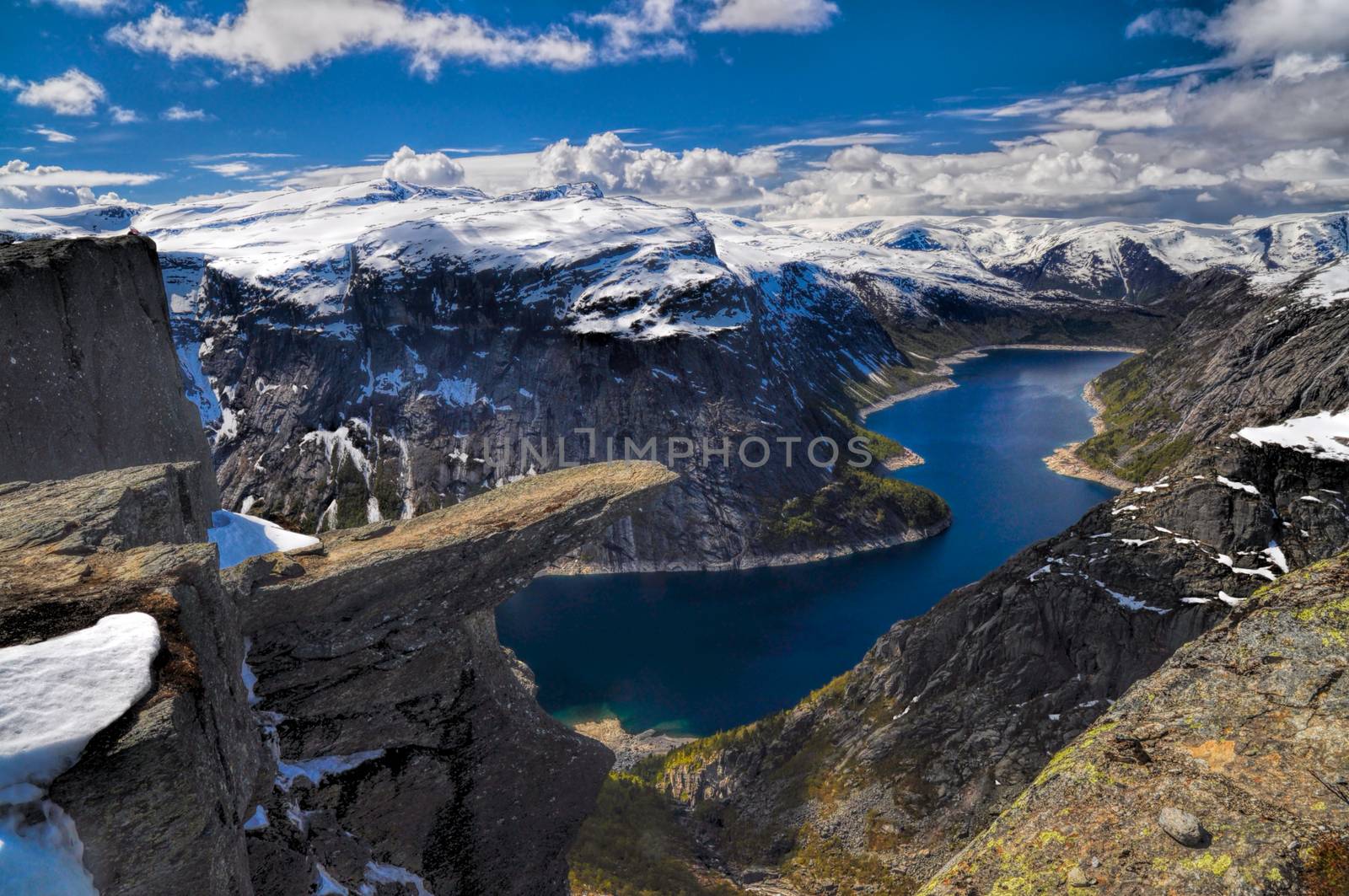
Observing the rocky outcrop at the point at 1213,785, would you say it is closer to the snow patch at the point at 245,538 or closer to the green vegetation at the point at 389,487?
the snow patch at the point at 245,538

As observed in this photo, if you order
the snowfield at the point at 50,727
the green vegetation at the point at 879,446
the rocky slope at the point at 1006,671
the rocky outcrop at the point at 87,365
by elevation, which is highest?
the rocky outcrop at the point at 87,365

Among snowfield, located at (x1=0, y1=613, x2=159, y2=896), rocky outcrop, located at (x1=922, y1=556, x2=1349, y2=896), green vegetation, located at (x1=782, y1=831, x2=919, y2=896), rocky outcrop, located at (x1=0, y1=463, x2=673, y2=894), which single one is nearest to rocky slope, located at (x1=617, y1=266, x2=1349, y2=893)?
green vegetation, located at (x1=782, y1=831, x2=919, y2=896)

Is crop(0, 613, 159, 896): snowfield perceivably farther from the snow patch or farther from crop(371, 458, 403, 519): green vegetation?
crop(371, 458, 403, 519): green vegetation

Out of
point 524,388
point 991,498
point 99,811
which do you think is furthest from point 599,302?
point 99,811

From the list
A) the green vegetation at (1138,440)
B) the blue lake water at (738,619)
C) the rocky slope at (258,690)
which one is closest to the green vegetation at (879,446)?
the blue lake water at (738,619)

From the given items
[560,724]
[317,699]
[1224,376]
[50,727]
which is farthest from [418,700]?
[1224,376]

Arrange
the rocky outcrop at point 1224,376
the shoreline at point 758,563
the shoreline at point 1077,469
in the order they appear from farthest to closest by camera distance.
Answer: the shoreline at point 1077,469, the shoreline at point 758,563, the rocky outcrop at point 1224,376

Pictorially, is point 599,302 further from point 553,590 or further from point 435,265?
point 553,590
